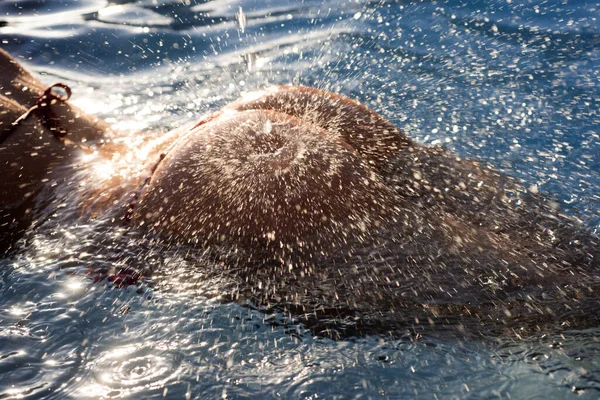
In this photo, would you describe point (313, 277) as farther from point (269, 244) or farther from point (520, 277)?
→ point (520, 277)

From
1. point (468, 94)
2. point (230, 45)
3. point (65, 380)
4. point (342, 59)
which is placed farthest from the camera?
point (230, 45)

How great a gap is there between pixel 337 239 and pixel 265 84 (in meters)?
3.60

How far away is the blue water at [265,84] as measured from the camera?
1.96 meters

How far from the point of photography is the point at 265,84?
5.46 metres

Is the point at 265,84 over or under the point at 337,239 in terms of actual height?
over

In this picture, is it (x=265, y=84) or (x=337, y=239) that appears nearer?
(x=337, y=239)

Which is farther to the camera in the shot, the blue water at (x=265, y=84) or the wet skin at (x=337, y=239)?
the wet skin at (x=337, y=239)

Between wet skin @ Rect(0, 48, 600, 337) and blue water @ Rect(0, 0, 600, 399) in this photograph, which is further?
wet skin @ Rect(0, 48, 600, 337)

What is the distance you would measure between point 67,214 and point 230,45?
4.26 metres

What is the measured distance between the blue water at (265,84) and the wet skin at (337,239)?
10 centimetres

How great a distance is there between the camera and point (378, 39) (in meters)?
6.04

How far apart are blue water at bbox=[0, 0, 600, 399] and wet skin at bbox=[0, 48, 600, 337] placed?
0.10 meters

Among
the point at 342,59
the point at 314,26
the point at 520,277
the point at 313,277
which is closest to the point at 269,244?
the point at 313,277

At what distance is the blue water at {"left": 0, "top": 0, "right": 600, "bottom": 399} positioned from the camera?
6.42ft
